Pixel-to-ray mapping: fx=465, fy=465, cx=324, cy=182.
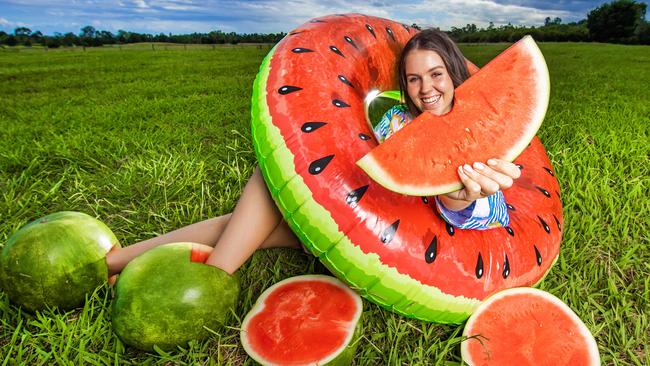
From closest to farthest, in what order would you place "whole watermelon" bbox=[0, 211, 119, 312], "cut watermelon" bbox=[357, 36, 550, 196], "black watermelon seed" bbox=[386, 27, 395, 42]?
"cut watermelon" bbox=[357, 36, 550, 196]
"whole watermelon" bbox=[0, 211, 119, 312]
"black watermelon seed" bbox=[386, 27, 395, 42]

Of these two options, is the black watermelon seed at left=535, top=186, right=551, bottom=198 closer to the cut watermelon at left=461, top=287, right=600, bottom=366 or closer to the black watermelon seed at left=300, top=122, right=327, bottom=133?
the cut watermelon at left=461, top=287, right=600, bottom=366

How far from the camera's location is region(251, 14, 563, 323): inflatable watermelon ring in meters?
1.99

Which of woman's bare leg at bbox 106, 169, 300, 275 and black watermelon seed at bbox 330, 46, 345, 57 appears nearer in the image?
woman's bare leg at bbox 106, 169, 300, 275

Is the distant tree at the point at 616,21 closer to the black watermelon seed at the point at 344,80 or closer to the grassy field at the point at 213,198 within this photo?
the grassy field at the point at 213,198

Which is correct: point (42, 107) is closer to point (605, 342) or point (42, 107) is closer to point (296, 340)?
point (296, 340)

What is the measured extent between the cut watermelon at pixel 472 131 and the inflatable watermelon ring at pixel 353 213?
0.76 ft

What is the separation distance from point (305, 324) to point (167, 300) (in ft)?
2.00

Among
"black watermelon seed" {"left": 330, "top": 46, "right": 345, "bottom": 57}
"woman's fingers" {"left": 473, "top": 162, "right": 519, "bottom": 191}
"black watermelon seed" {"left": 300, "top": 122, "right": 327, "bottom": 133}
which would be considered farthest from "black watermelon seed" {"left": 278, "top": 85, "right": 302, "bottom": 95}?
"woman's fingers" {"left": 473, "top": 162, "right": 519, "bottom": 191}

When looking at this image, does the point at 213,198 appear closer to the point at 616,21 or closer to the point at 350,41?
the point at 350,41

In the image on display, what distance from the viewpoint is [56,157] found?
13.6 feet

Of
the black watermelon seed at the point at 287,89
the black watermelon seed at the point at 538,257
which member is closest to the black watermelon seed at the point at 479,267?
the black watermelon seed at the point at 538,257

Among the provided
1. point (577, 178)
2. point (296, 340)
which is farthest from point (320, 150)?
point (577, 178)

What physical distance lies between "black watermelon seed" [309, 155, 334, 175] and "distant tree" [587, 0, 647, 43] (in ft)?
104

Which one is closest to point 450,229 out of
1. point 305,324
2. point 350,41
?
point 305,324
